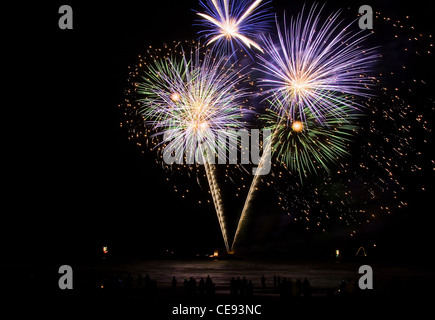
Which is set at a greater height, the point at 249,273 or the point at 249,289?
the point at 249,289

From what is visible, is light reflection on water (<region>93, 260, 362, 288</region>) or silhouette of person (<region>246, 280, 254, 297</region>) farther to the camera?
light reflection on water (<region>93, 260, 362, 288</region>)

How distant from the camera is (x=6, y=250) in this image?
49.8 metres

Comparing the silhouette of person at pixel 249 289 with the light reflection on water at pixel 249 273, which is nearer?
the silhouette of person at pixel 249 289

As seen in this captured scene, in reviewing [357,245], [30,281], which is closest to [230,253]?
[357,245]

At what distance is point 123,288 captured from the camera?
15633mm

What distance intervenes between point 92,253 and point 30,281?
4109 centimetres

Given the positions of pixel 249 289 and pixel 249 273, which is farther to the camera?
pixel 249 273

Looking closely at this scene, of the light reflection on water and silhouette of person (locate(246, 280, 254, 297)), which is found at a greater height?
silhouette of person (locate(246, 280, 254, 297))

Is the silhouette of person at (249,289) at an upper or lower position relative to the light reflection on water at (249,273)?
upper
